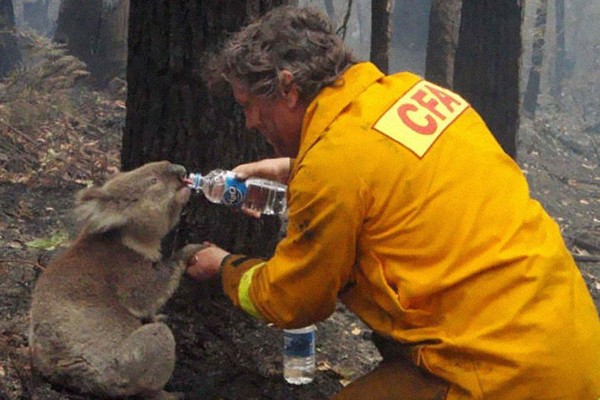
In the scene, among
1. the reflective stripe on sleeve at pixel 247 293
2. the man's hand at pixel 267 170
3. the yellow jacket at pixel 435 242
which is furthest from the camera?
the man's hand at pixel 267 170

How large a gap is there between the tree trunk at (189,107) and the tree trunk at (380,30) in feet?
10.1

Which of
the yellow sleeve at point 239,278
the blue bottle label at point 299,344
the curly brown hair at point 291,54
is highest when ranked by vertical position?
the curly brown hair at point 291,54

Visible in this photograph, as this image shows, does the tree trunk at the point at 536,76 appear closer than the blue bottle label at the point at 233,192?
No

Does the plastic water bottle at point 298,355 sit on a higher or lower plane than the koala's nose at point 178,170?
lower

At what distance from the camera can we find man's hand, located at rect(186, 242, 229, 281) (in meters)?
3.87

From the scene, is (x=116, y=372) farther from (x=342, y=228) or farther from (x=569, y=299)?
(x=569, y=299)

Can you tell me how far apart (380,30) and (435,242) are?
483 centimetres

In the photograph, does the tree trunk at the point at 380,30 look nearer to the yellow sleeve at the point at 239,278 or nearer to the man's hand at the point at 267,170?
the man's hand at the point at 267,170

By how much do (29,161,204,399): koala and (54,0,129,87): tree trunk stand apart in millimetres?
7591

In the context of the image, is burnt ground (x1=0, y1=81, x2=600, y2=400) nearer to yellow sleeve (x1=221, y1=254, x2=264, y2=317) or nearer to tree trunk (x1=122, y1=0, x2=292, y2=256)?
tree trunk (x1=122, y1=0, x2=292, y2=256)

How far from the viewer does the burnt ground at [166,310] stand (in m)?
4.41

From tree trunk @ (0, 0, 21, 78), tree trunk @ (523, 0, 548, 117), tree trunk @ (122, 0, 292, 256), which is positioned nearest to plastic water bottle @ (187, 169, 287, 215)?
tree trunk @ (122, 0, 292, 256)

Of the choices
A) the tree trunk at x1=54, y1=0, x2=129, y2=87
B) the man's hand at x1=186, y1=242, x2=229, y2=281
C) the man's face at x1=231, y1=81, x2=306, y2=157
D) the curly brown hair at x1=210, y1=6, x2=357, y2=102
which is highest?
the curly brown hair at x1=210, y1=6, x2=357, y2=102

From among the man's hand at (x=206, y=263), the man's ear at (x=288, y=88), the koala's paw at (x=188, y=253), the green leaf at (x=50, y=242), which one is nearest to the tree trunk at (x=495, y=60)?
the green leaf at (x=50, y=242)
